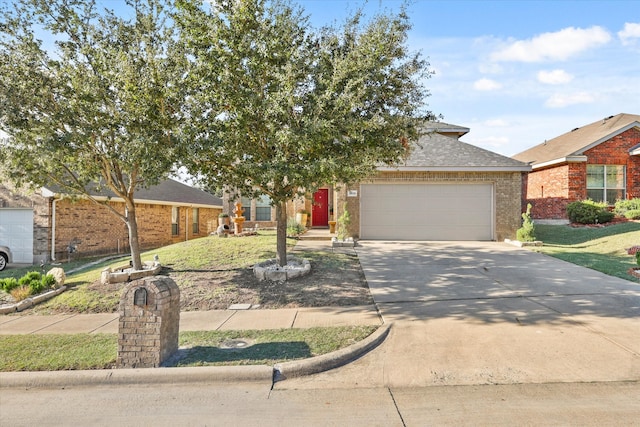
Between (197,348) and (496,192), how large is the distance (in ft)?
44.2

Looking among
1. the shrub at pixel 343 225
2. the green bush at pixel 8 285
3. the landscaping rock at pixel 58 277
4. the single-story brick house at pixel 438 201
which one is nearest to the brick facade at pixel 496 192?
the single-story brick house at pixel 438 201

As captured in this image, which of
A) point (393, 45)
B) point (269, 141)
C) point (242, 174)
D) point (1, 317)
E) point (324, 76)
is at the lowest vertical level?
point (1, 317)

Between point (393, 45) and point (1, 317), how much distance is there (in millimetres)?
10072

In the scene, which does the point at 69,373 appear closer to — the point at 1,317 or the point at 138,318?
the point at 138,318

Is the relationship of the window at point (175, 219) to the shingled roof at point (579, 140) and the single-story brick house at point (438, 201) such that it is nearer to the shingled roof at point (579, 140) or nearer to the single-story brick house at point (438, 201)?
the single-story brick house at point (438, 201)

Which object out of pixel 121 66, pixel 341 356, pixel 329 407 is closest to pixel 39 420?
pixel 329 407

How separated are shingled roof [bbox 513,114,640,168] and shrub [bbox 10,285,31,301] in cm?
2105

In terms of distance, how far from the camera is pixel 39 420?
3.45m

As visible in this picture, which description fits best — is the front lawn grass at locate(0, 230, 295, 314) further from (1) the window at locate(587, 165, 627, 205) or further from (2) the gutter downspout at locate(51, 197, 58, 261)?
(1) the window at locate(587, 165, 627, 205)

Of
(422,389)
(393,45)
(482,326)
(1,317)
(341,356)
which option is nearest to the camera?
(422,389)

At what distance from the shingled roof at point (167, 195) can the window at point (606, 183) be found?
807 inches

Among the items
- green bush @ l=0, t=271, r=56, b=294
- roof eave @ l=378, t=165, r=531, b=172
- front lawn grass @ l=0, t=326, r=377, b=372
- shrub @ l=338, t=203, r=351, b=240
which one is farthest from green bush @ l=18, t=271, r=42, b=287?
roof eave @ l=378, t=165, r=531, b=172

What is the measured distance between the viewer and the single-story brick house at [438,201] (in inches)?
576

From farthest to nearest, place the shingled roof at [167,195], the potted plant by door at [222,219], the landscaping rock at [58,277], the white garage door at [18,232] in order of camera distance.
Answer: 1. the potted plant by door at [222,219]
2. the shingled roof at [167,195]
3. the white garage door at [18,232]
4. the landscaping rock at [58,277]
